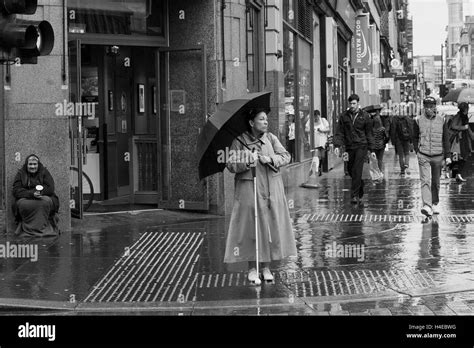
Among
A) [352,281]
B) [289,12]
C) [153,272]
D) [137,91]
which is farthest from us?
[289,12]

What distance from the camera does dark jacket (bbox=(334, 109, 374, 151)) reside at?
688 inches

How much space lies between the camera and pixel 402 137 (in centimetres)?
2722

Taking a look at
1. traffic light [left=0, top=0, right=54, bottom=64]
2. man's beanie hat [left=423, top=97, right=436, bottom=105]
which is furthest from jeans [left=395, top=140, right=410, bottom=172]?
traffic light [left=0, top=0, right=54, bottom=64]

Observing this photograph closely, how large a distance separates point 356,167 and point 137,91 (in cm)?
426

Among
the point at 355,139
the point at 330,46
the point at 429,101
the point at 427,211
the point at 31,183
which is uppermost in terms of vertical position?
the point at 330,46

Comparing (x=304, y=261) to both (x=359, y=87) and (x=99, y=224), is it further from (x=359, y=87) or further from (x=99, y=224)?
(x=359, y=87)

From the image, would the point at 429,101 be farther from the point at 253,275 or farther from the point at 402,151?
the point at 402,151

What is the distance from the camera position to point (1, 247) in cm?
1232

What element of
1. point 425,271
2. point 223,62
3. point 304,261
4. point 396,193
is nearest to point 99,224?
point 223,62

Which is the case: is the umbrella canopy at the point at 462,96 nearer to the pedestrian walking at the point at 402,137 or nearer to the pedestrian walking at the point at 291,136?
the pedestrian walking at the point at 402,137

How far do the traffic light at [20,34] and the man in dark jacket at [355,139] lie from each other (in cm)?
896

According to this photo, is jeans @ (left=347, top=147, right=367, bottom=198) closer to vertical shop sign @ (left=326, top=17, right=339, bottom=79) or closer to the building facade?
the building facade

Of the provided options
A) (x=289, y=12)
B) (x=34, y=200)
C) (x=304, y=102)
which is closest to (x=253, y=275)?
(x=34, y=200)

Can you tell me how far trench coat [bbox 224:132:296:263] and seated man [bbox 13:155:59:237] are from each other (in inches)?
167
